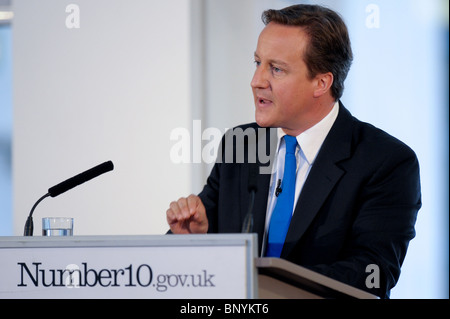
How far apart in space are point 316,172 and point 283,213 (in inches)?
6.4

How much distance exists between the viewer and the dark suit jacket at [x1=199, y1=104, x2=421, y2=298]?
2.08m

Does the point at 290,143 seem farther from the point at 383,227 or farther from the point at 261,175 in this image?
the point at 383,227

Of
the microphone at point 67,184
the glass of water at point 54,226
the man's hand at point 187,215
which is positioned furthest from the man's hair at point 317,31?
the glass of water at point 54,226

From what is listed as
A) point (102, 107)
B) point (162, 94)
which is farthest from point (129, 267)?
point (102, 107)

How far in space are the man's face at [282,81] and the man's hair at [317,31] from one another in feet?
0.07

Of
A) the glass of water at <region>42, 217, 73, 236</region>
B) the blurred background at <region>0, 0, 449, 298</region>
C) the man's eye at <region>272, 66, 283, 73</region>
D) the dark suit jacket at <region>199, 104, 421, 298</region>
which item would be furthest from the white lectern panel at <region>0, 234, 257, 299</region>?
the blurred background at <region>0, 0, 449, 298</region>

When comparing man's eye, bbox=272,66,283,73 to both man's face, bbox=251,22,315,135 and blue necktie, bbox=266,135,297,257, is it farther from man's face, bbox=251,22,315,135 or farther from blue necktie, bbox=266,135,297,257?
blue necktie, bbox=266,135,297,257

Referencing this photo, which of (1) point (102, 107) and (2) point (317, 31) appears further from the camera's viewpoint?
(1) point (102, 107)

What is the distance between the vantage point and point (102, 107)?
4.02 metres

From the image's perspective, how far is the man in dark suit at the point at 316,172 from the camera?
6.84 feet

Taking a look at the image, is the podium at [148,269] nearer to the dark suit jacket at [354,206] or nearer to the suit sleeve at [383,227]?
the suit sleeve at [383,227]

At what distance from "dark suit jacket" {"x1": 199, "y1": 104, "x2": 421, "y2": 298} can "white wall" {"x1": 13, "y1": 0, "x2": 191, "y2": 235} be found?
161 centimetres
